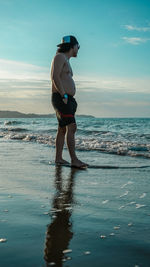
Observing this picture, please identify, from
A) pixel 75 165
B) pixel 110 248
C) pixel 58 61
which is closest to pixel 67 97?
pixel 58 61

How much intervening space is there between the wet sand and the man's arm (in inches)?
57.8

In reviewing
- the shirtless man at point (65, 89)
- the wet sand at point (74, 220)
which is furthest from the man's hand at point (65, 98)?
the wet sand at point (74, 220)

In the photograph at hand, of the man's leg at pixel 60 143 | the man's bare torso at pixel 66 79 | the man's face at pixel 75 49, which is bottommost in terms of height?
the man's leg at pixel 60 143

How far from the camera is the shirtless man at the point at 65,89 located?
15.9 feet

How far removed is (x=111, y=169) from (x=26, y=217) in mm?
2545

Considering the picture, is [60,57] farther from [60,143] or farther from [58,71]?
[60,143]

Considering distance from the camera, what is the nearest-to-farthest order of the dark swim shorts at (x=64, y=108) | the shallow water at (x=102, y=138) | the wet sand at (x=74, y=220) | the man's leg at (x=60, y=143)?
1. the wet sand at (x=74, y=220)
2. the dark swim shorts at (x=64, y=108)
3. the man's leg at (x=60, y=143)
4. the shallow water at (x=102, y=138)

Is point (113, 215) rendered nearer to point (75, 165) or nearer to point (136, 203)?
point (136, 203)

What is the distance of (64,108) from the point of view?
4.89 meters

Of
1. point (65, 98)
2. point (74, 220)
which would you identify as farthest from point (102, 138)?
point (74, 220)

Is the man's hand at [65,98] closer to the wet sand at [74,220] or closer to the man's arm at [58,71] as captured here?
the man's arm at [58,71]

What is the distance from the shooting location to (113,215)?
7.51 ft

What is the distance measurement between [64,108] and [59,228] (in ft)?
10.0

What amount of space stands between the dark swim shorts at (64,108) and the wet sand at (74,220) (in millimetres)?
1259
